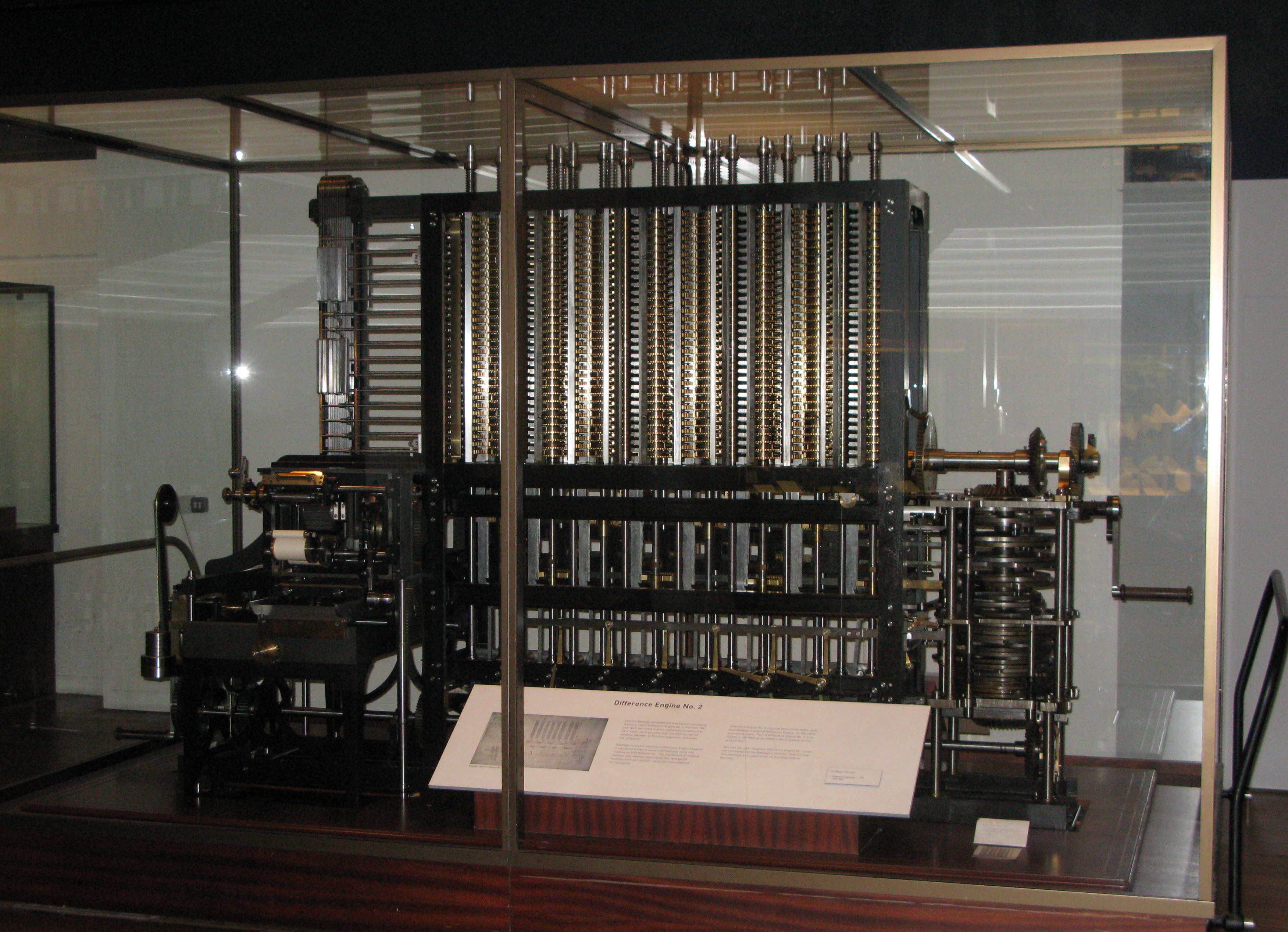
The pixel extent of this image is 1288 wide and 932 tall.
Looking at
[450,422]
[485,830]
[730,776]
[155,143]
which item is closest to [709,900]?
[730,776]

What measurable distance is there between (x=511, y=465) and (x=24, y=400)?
1.67 metres

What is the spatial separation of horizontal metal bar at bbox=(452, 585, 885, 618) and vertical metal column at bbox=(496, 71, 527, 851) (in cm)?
11

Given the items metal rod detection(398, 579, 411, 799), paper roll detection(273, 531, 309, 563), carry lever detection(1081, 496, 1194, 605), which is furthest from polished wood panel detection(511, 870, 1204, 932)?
paper roll detection(273, 531, 309, 563)

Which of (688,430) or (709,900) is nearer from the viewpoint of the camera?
(709,900)

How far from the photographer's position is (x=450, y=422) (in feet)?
11.4

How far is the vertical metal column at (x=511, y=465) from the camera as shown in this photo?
10.4ft

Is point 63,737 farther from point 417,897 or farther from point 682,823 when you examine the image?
point 682,823

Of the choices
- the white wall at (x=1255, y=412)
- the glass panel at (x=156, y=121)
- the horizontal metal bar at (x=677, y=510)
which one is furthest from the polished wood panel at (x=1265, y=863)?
the glass panel at (x=156, y=121)

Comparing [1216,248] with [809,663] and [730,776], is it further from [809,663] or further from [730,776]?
[730,776]

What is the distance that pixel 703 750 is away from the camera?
3.18m

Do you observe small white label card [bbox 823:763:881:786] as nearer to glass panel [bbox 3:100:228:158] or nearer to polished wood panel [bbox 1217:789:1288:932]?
polished wood panel [bbox 1217:789:1288:932]

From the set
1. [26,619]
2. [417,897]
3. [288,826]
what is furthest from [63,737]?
[417,897]

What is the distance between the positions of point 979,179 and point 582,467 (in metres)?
1.21

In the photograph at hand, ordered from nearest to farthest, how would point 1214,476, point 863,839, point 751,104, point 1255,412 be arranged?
1. point 1214,476
2. point 863,839
3. point 751,104
4. point 1255,412
